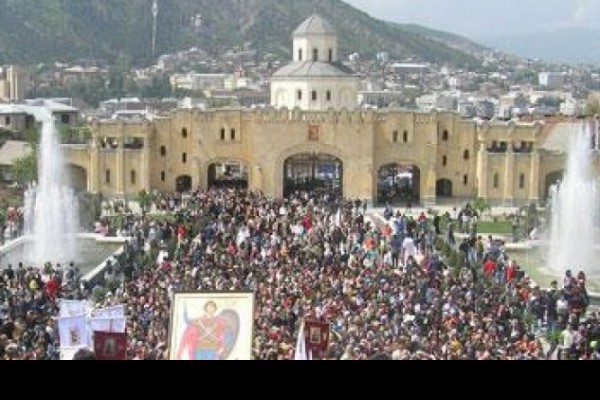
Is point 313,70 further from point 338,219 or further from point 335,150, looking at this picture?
point 338,219

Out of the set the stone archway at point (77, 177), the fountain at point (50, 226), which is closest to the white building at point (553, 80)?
the stone archway at point (77, 177)

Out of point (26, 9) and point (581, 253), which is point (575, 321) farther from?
point (26, 9)

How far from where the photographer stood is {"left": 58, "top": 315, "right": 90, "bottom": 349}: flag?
1061cm

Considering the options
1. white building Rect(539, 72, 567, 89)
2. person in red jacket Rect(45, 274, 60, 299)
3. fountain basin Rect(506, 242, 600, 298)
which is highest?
white building Rect(539, 72, 567, 89)

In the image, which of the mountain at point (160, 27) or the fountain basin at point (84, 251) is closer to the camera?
the fountain basin at point (84, 251)

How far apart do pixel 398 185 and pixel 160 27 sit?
125119 millimetres

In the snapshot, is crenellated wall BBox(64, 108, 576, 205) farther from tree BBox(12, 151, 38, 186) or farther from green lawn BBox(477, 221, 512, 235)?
green lawn BBox(477, 221, 512, 235)

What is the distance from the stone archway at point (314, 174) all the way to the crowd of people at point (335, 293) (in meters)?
16.4

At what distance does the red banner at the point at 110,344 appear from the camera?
9.12 metres

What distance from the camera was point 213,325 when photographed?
708 centimetres

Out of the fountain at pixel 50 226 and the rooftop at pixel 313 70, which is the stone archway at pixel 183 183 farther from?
the fountain at pixel 50 226

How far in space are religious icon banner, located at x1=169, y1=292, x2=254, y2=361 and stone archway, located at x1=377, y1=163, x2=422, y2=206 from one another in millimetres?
33724

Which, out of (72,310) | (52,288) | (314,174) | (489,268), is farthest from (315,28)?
(72,310)

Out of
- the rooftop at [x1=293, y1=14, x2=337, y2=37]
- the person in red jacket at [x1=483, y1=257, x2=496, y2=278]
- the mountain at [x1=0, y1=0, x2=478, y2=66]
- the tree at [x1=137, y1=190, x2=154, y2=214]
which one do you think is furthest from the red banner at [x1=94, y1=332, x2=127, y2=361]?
the mountain at [x1=0, y1=0, x2=478, y2=66]
